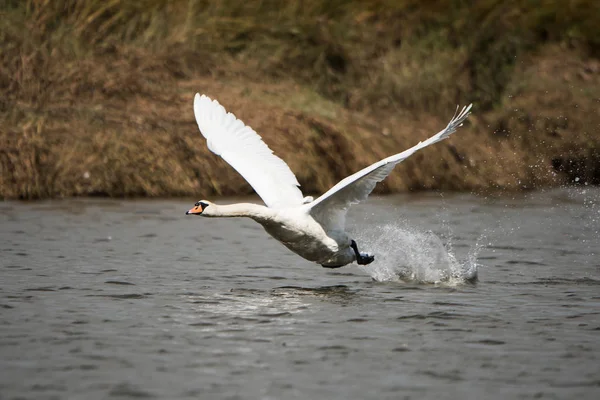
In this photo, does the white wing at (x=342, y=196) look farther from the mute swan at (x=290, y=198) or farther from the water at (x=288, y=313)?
the water at (x=288, y=313)

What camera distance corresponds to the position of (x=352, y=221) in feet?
55.4

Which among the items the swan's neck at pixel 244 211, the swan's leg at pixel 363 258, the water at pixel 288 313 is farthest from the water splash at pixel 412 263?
the swan's neck at pixel 244 211

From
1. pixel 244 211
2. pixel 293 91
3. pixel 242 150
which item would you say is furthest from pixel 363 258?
pixel 293 91

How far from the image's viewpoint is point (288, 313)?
946 centimetres

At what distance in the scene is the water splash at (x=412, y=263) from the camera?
1152cm

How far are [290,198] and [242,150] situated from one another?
108cm

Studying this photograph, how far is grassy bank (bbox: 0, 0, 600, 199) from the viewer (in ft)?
61.9

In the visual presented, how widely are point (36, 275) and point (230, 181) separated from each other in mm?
7969

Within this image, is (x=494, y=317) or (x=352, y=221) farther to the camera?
(x=352, y=221)

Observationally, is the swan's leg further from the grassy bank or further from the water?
the grassy bank

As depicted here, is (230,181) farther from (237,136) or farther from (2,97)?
(237,136)

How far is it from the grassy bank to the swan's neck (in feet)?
26.2

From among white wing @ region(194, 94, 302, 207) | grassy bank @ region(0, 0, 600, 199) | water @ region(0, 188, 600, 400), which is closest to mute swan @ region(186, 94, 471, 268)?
white wing @ region(194, 94, 302, 207)

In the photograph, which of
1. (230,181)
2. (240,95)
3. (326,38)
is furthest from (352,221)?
(326,38)
